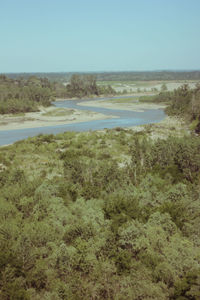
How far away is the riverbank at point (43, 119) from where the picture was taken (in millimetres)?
101562

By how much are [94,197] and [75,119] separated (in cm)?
7995

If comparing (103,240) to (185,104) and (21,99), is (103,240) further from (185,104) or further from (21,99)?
(21,99)

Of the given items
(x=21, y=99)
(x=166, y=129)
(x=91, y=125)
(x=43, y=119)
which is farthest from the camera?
(x=21, y=99)

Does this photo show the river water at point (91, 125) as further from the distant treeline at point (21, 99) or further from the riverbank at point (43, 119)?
the distant treeline at point (21, 99)

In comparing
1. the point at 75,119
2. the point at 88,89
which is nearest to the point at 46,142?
the point at 75,119

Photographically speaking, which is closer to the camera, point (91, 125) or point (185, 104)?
point (91, 125)

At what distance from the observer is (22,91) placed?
15775 centimetres

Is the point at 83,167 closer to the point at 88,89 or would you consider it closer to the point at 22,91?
the point at 22,91

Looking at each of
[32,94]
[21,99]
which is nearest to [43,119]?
[21,99]

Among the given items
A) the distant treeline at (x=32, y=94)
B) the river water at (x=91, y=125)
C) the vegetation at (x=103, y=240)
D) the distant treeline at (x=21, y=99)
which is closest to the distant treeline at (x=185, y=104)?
the river water at (x=91, y=125)

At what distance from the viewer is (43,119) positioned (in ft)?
368

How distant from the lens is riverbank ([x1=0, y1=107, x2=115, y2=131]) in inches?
3999

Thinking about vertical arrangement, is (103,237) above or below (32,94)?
below

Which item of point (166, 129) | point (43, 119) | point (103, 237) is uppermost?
point (103, 237)
